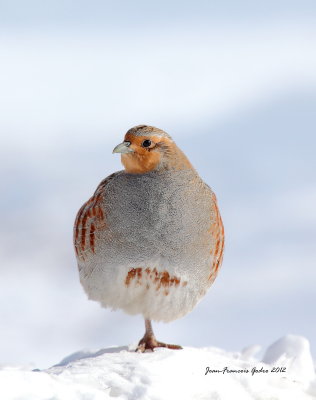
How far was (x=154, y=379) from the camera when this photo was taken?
5750 mm

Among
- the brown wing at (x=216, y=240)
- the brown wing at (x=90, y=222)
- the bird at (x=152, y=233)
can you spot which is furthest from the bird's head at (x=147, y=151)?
the brown wing at (x=216, y=240)

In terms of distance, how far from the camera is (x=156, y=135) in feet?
21.9

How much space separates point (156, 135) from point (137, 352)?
1.83m

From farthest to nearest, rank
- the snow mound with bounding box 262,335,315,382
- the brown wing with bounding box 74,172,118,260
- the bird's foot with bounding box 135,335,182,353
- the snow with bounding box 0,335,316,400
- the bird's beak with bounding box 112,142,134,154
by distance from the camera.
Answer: the snow mound with bounding box 262,335,315,382, the bird's foot with bounding box 135,335,182,353, the brown wing with bounding box 74,172,118,260, the bird's beak with bounding box 112,142,134,154, the snow with bounding box 0,335,316,400

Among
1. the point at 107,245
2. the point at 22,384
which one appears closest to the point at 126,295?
the point at 107,245

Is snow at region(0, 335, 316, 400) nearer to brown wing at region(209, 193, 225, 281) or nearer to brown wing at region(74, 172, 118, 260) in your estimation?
brown wing at region(209, 193, 225, 281)

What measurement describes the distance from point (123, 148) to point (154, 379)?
1897 mm

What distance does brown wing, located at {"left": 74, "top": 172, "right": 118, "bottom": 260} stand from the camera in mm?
6848

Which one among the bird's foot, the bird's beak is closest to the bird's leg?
the bird's foot

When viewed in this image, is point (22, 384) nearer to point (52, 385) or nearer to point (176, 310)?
point (52, 385)

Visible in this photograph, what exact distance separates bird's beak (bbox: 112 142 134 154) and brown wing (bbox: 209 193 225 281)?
92cm

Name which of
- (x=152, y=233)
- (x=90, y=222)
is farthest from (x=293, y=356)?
(x=90, y=222)

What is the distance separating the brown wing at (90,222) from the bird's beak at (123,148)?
459 mm

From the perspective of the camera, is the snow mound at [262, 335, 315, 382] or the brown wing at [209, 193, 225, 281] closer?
the brown wing at [209, 193, 225, 281]
